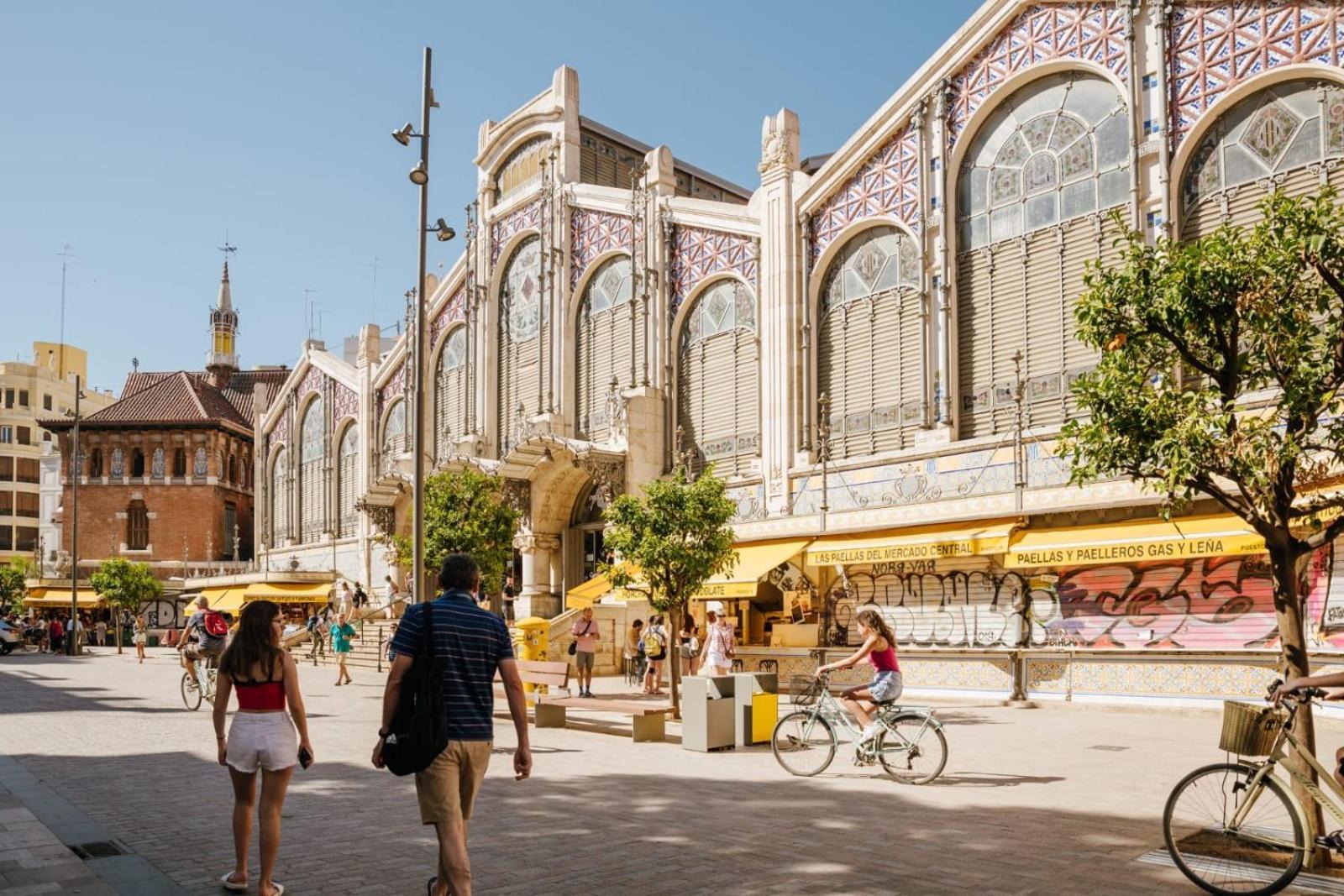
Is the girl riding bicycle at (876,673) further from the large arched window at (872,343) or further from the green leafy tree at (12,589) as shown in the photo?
the green leafy tree at (12,589)

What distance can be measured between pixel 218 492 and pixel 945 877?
200ft

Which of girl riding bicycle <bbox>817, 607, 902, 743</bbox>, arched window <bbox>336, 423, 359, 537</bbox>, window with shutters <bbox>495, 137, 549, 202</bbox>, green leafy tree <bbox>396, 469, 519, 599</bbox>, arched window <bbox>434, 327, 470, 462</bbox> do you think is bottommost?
girl riding bicycle <bbox>817, 607, 902, 743</bbox>

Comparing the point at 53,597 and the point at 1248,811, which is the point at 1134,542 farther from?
the point at 53,597

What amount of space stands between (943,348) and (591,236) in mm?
12972

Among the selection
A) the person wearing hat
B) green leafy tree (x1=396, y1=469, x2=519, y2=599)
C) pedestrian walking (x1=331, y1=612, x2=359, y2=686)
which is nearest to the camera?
the person wearing hat

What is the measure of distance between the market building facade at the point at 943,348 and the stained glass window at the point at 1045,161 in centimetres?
5

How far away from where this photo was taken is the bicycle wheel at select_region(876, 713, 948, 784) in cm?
1105

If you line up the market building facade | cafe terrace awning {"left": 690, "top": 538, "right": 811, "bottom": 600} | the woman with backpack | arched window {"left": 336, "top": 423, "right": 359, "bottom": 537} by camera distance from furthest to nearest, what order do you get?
arched window {"left": 336, "top": 423, "right": 359, "bottom": 537} < cafe terrace awning {"left": 690, "top": 538, "right": 811, "bottom": 600} < the woman with backpack < the market building facade

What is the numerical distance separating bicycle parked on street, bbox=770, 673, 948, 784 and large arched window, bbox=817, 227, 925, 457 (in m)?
13.1

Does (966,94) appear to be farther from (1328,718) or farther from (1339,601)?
(1328,718)

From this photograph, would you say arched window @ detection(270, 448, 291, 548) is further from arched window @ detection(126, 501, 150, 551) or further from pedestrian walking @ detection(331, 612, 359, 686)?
pedestrian walking @ detection(331, 612, 359, 686)

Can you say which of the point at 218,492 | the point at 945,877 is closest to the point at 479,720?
the point at 945,877

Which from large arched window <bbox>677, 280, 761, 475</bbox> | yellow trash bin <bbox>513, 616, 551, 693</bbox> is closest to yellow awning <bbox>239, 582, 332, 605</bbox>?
yellow trash bin <bbox>513, 616, 551, 693</bbox>

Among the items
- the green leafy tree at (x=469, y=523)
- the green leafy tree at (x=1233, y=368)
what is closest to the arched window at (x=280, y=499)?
the green leafy tree at (x=469, y=523)
